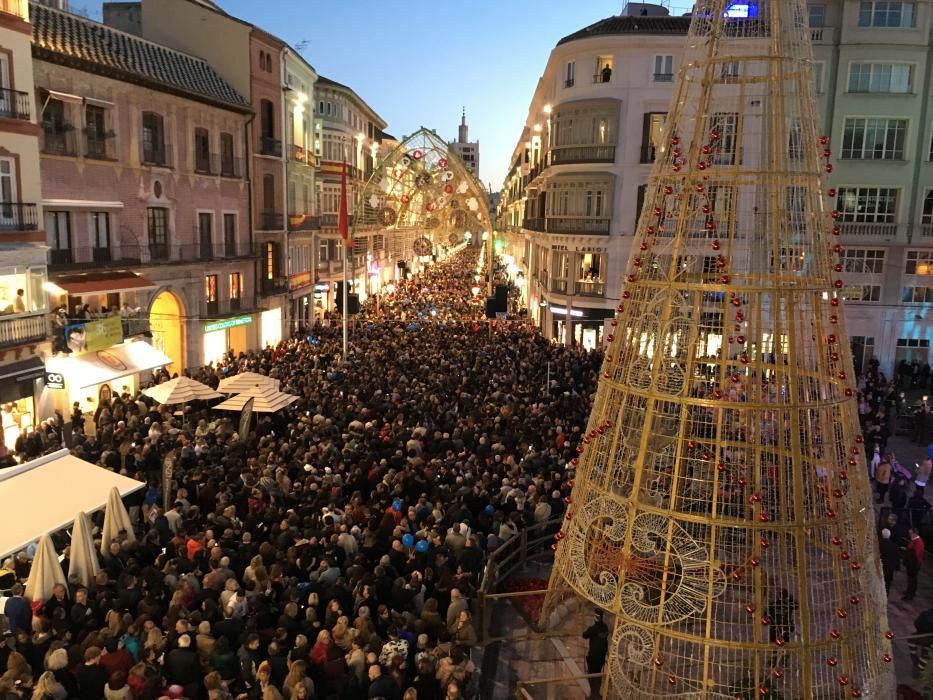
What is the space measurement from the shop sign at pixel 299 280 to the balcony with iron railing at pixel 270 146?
6.17 metres

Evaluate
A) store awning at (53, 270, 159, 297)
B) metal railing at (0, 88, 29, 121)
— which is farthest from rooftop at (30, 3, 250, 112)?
store awning at (53, 270, 159, 297)

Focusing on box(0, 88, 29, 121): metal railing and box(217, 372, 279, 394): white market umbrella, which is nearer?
box(217, 372, 279, 394): white market umbrella

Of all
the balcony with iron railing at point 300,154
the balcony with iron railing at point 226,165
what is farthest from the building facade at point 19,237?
the balcony with iron railing at point 300,154

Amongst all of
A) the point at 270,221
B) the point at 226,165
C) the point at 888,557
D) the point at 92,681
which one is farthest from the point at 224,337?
the point at 888,557

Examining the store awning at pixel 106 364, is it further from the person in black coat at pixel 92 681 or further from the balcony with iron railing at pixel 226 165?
the person in black coat at pixel 92 681

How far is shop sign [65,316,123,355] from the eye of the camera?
21891 mm

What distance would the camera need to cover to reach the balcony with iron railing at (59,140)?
2259 cm

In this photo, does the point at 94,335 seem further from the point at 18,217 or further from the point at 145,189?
the point at 145,189

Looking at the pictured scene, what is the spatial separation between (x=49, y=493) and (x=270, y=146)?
87.5ft

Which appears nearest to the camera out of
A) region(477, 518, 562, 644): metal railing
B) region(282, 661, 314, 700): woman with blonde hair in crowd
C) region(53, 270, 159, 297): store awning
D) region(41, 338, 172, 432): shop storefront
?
region(282, 661, 314, 700): woman with blonde hair in crowd

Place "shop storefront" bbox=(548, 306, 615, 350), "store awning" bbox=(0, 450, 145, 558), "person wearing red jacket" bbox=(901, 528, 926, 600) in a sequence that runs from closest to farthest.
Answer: "store awning" bbox=(0, 450, 145, 558) → "person wearing red jacket" bbox=(901, 528, 926, 600) → "shop storefront" bbox=(548, 306, 615, 350)

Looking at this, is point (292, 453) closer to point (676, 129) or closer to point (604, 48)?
point (676, 129)

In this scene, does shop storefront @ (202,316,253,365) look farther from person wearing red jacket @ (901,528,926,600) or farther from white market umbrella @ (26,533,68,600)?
person wearing red jacket @ (901,528,926,600)

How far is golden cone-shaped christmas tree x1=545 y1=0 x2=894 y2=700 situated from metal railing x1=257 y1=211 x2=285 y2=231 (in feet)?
92.6
